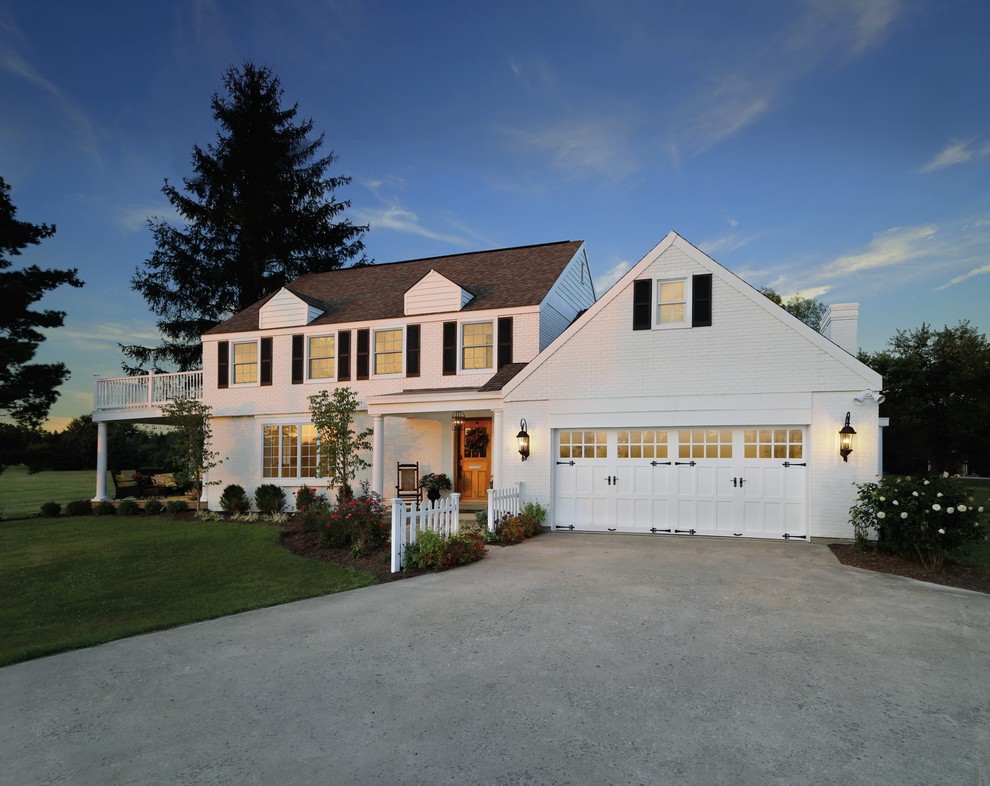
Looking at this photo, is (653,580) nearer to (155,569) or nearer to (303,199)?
(155,569)

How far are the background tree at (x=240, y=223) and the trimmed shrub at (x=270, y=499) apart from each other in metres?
16.0

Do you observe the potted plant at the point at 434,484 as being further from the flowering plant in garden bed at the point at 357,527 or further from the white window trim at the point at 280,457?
the flowering plant in garden bed at the point at 357,527

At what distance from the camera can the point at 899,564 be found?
962 centimetres

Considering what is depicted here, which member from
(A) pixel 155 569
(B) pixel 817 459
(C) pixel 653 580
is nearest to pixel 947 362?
(B) pixel 817 459

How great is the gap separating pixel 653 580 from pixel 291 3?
55.7 feet

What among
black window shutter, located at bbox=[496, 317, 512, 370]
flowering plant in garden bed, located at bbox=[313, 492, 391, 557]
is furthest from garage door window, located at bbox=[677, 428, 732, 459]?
flowering plant in garden bed, located at bbox=[313, 492, 391, 557]

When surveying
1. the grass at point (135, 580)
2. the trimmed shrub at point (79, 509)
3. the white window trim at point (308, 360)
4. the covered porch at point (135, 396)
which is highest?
the white window trim at point (308, 360)

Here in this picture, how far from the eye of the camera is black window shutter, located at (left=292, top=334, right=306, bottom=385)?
1923 centimetres

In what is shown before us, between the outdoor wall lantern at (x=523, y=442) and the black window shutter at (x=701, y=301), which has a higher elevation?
the black window shutter at (x=701, y=301)

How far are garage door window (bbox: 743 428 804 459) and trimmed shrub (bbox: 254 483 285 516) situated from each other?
1361cm

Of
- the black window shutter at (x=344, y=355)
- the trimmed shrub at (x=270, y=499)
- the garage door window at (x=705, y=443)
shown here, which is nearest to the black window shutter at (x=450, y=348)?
the black window shutter at (x=344, y=355)

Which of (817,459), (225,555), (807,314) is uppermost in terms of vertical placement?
(807,314)

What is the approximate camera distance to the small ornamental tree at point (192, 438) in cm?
1891

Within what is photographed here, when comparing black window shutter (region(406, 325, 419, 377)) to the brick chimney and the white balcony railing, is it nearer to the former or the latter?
the white balcony railing
